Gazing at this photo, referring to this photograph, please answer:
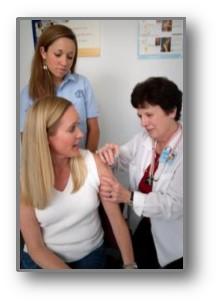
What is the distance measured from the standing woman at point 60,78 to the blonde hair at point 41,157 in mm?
29

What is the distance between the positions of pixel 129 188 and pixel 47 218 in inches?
11.2

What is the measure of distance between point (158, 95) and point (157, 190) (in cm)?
31

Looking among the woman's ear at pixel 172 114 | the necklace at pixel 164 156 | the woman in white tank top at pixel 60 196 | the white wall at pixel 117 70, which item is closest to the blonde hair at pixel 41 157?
the woman in white tank top at pixel 60 196

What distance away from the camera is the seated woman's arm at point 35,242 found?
66.8 inches

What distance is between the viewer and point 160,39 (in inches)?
66.7

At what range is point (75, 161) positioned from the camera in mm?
1687

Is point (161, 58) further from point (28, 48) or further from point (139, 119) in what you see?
point (28, 48)

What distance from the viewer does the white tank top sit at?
1.68 metres

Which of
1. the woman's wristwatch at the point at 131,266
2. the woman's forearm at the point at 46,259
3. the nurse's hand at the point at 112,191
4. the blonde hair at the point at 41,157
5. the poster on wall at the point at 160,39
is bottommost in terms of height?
the woman's wristwatch at the point at 131,266

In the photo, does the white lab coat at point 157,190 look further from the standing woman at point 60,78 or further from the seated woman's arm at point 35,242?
the seated woman's arm at point 35,242

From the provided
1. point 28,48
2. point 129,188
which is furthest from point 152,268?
point 28,48

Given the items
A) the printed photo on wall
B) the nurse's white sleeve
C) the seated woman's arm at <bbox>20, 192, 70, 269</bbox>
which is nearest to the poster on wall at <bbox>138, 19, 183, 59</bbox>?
the printed photo on wall

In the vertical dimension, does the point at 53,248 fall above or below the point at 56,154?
below

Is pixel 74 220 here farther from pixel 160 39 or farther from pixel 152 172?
pixel 160 39
